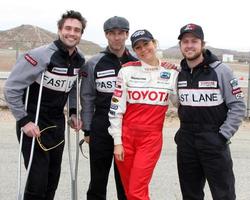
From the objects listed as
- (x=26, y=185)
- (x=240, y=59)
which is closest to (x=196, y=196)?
(x=26, y=185)

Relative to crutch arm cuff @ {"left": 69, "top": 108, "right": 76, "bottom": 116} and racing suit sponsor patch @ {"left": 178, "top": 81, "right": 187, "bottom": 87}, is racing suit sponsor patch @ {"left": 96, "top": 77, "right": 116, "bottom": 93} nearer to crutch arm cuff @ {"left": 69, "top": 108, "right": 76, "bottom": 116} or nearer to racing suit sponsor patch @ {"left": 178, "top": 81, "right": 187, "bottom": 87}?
crutch arm cuff @ {"left": 69, "top": 108, "right": 76, "bottom": 116}

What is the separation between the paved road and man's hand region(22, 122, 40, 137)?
1538mm

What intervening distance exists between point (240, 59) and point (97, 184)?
57.6ft

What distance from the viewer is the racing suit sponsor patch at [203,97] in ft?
13.4

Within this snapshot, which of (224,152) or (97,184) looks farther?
(97,184)

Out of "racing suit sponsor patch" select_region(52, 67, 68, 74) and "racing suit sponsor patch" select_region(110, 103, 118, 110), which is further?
"racing suit sponsor patch" select_region(52, 67, 68, 74)

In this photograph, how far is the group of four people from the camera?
162 inches

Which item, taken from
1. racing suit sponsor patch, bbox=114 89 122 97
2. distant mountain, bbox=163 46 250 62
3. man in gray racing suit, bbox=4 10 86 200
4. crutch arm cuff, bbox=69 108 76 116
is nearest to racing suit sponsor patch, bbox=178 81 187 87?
racing suit sponsor patch, bbox=114 89 122 97

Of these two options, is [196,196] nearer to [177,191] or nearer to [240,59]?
[177,191]

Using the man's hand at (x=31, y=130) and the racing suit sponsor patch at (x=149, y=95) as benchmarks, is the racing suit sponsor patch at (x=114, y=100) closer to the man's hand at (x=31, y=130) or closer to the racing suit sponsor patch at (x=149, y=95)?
the racing suit sponsor patch at (x=149, y=95)

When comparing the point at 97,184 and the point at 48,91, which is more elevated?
the point at 48,91

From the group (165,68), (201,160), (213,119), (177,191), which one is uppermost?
(165,68)

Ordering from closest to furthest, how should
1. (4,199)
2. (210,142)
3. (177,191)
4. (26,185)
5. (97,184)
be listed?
(210,142) < (26,185) < (97,184) < (4,199) < (177,191)

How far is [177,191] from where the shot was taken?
5.92m
